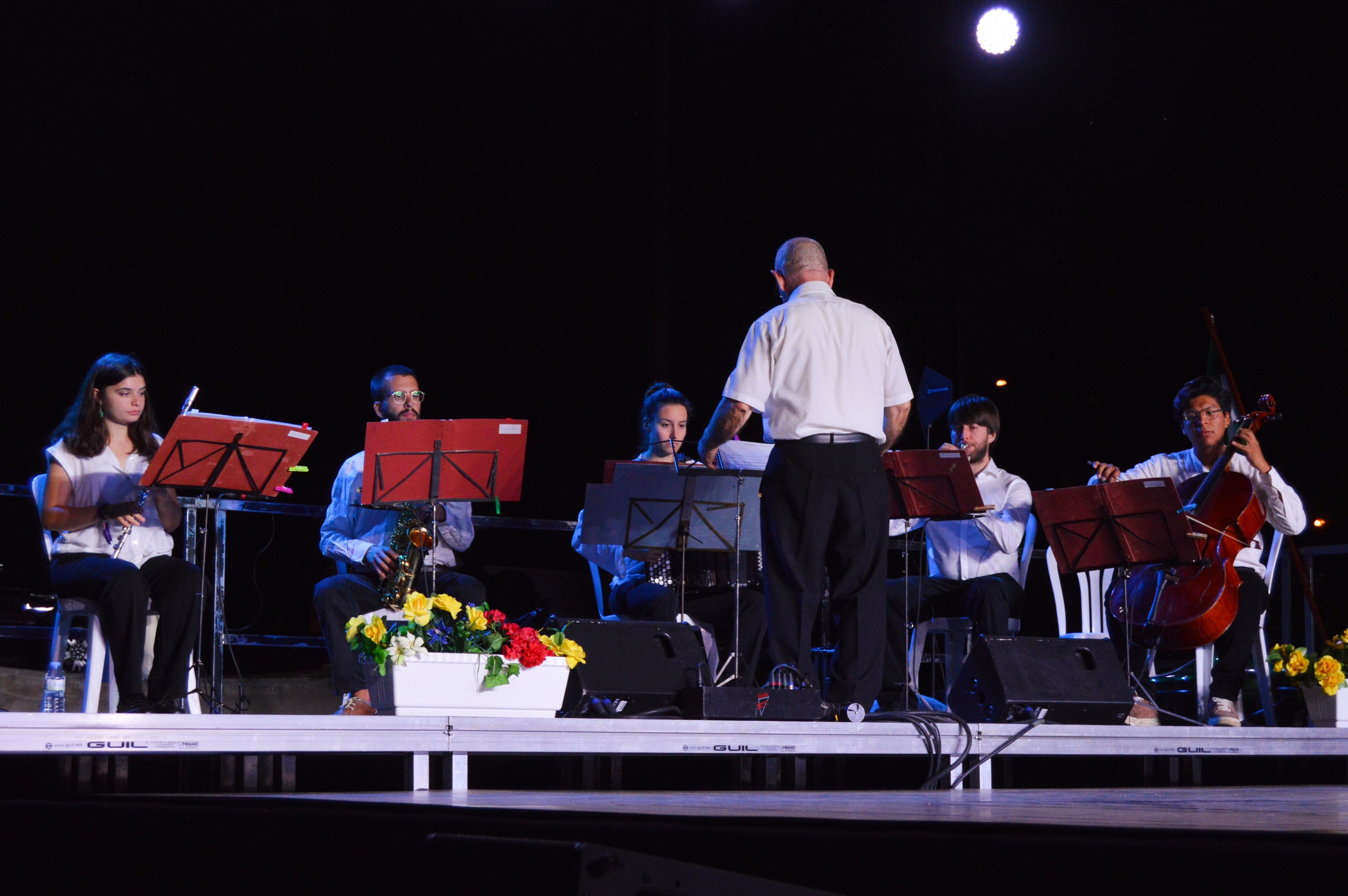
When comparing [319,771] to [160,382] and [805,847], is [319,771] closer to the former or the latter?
[160,382]

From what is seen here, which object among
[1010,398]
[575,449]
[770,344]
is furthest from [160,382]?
[1010,398]

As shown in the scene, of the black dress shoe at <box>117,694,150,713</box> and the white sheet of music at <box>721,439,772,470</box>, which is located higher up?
the white sheet of music at <box>721,439,772,470</box>

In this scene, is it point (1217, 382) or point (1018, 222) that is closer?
point (1217, 382)

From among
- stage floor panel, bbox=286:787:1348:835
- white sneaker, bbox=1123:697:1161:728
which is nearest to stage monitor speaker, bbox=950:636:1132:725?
white sneaker, bbox=1123:697:1161:728

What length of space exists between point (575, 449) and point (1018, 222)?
2.92m

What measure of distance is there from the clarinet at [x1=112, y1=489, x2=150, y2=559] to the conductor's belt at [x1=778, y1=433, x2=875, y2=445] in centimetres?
185

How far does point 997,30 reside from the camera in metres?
7.03

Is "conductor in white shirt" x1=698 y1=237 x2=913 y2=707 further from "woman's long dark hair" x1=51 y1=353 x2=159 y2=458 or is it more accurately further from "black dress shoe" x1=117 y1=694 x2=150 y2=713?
"woman's long dark hair" x1=51 y1=353 x2=159 y2=458

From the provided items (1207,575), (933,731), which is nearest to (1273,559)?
(1207,575)

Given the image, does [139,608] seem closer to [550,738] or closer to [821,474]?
[550,738]

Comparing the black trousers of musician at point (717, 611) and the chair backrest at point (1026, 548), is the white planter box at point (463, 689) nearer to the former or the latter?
the black trousers of musician at point (717, 611)

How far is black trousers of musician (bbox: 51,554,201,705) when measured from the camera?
3.55 metres

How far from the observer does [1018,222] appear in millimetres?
7543

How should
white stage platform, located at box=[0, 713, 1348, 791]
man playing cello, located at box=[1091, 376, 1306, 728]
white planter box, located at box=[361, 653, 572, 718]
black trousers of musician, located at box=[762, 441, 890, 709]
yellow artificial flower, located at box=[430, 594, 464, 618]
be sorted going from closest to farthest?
white stage platform, located at box=[0, 713, 1348, 791] → white planter box, located at box=[361, 653, 572, 718] → yellow artificial flower, located at box=[430, 594, 464, 618] → black trousers of musician, located at box=[762, 441, 890, 709] → man playing cello, located at box=[1091, 376, 1306, 728]
